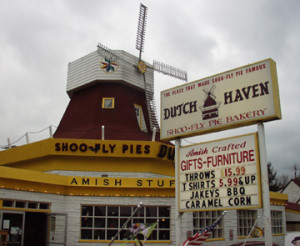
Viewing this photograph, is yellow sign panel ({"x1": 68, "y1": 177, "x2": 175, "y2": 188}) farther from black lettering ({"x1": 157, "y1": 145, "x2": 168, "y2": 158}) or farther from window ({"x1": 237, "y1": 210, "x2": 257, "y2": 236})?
window ({"x1": 237, "y1": 210, "x2": 257, "y2": 236})

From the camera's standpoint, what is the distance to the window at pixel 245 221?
78.4ft

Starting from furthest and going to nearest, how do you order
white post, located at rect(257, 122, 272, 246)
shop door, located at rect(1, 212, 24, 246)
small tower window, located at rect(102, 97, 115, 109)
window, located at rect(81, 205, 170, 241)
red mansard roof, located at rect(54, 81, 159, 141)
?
small tower window, located at rect(102, 97, 115, 109) → red mansard roof, located at rect(54, 81, 159, 141) → window, located at rect(81, 205, 170, 241) → shop door, located at rect(1, 212, 24, 246) → white post, located at rect(257, 122, 272, 246)

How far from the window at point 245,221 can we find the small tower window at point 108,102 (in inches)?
463

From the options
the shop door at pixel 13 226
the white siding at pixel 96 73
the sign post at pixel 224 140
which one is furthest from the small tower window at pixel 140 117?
the sign post at pixel 224 140

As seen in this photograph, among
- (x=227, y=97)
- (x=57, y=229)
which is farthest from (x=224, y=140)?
(x=57, y=229)

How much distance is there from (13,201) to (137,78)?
15.7 m

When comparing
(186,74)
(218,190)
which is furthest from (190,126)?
(186,74)

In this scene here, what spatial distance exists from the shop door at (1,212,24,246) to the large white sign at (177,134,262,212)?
9.25m

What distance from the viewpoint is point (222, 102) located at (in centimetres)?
1196

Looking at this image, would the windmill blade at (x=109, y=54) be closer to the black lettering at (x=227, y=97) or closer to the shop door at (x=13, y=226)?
the shop door at (x=13, y=226)

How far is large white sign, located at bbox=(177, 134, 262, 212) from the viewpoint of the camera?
11.0m

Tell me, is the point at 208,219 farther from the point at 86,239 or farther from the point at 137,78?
the point at 137,78

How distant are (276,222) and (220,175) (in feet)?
58.1

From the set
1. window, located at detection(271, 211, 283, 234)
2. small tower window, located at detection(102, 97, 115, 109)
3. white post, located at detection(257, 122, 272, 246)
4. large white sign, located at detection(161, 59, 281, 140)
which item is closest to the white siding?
small tower window, located at detection(102, 97, 115, 109)
